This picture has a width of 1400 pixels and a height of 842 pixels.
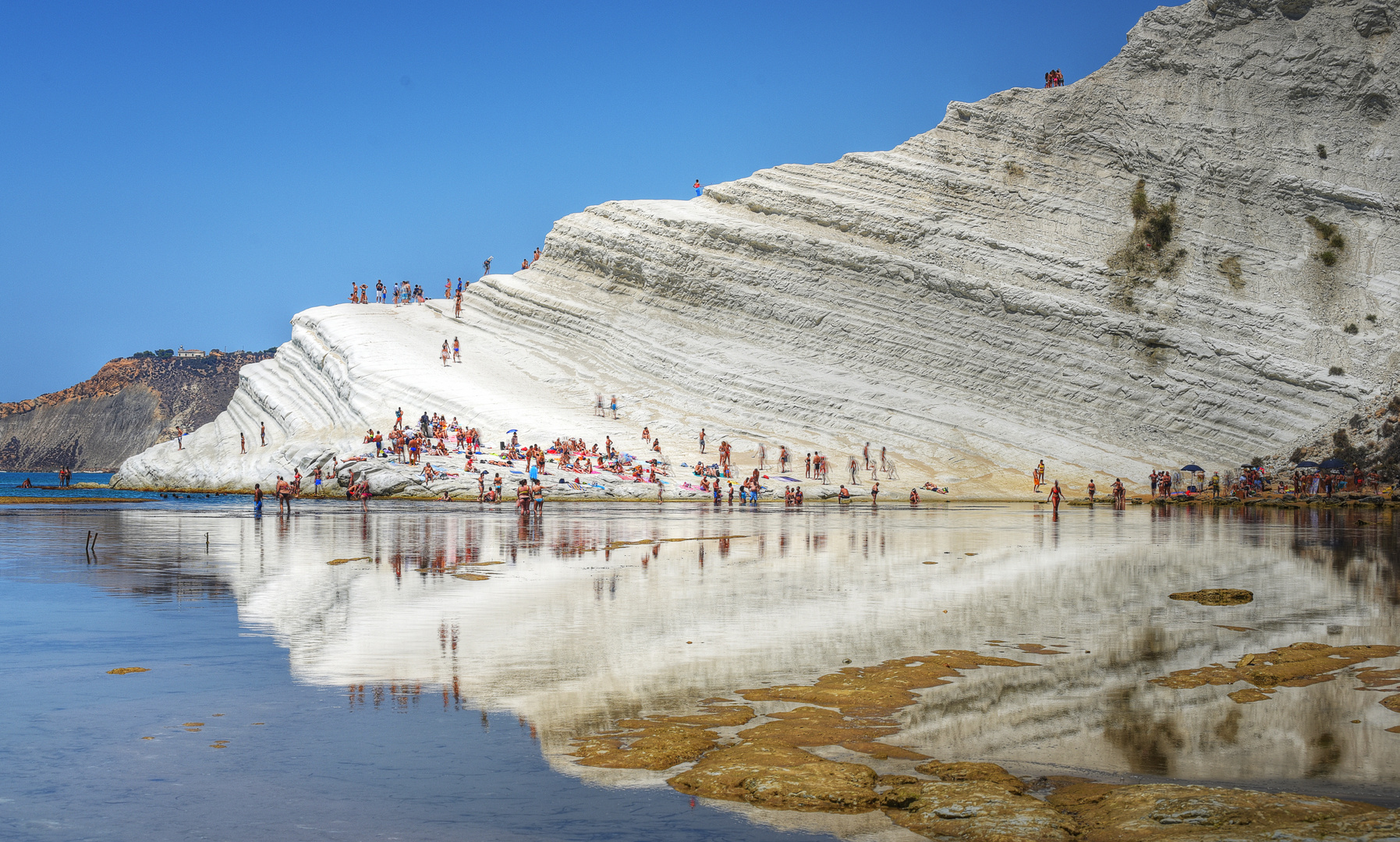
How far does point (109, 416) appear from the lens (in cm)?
12950

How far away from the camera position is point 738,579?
1361cm

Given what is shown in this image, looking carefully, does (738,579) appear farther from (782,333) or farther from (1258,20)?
(1258,20)

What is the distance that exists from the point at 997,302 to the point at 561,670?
42551 millimetres

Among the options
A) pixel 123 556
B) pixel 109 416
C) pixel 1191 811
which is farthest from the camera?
pixel 109 416

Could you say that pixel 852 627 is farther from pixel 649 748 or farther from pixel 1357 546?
pixel 1357 546

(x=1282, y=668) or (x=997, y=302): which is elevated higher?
(x=997, y=302)

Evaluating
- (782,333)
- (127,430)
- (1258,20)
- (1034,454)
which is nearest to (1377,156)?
(1258,20)

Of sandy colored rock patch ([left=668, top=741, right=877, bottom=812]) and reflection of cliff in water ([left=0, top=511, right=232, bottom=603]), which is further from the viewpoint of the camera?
reflection of cliff in water ([left=0, top=511, right=232, bottom=603])

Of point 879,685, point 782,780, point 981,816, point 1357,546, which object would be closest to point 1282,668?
point 879,685

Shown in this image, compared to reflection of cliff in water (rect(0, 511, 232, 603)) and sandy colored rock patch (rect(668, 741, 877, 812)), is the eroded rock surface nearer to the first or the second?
sandy colored rock patch (rect(668, 741, 877, 812))

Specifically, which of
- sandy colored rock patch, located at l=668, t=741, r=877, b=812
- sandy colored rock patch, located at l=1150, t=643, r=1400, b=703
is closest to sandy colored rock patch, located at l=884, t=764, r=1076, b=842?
sandy colored rock patch, located at l=668, t=741, r=877, b=812

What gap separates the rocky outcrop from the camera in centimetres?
12662

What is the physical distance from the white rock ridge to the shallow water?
26710mm

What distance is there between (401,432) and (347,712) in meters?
34.4
